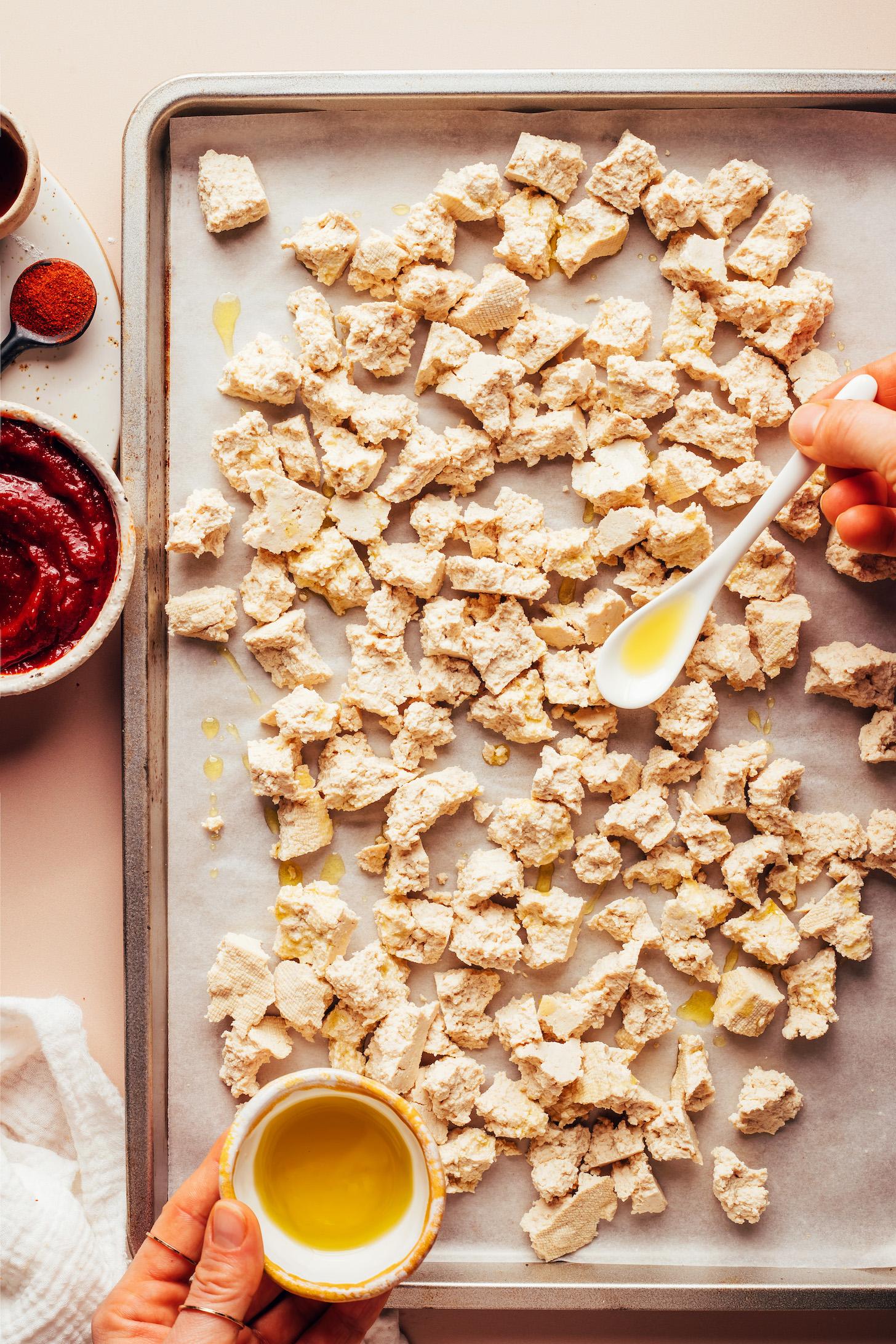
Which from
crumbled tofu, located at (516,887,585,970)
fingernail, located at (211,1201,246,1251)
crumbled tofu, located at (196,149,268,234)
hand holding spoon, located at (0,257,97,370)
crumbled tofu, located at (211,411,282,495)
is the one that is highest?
crumbled tofu, located at (196,149,268,234)

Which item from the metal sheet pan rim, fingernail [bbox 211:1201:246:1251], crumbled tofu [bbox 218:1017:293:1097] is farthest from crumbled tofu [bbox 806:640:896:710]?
fingernail [bbox 211:1201:246:1251]

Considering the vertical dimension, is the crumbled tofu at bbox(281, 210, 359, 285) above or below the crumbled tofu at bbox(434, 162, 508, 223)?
below

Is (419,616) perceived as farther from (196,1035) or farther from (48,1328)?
(48,1328)

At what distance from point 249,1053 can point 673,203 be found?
1354mm

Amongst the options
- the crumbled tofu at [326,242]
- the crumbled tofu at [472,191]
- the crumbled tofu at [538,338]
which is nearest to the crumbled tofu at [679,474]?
the crumbled tofu at [538,338]

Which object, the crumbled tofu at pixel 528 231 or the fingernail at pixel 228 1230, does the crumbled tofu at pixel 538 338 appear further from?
the fingernail at pixel 228 1230

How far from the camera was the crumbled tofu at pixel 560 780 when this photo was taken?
4.88ft

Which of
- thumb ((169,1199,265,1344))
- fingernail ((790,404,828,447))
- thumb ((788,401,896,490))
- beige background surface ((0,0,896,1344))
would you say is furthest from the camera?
beige background surface ((0,0,896,1344))

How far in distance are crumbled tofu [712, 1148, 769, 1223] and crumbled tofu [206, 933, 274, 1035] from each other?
69cm

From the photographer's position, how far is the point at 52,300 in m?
1.48

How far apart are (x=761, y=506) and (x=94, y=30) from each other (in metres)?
1.24

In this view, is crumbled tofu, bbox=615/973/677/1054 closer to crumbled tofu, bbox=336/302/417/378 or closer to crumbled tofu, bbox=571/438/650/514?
crumbled tofu, bbox=571/438/650/514

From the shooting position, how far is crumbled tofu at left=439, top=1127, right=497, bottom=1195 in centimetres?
146

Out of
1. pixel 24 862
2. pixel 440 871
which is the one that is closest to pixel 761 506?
pixel 440 871
